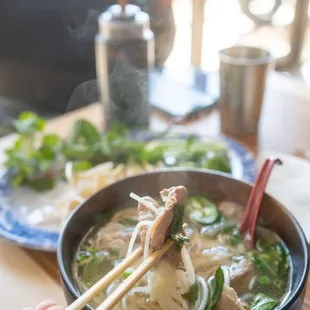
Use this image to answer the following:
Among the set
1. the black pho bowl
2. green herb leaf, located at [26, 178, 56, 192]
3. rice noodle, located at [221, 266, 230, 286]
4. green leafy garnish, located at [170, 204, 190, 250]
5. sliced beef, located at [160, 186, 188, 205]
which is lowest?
green herb leaf, located at [26, 178, 56, 192]

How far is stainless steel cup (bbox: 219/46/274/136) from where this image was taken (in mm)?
1522

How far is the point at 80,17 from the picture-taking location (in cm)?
256

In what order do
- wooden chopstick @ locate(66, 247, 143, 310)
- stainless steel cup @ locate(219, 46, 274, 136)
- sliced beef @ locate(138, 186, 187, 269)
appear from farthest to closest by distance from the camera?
stainless steel cup @ locate(219, 46, 274, 136)
sliced beef @ locate(138, 186, 187, 269)
wooden chopstick @ locate(66, 247, 143, 310)

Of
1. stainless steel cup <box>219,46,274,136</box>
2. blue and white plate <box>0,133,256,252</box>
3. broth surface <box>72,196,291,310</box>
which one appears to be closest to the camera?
broth surface <box>72,196,291,310</box>

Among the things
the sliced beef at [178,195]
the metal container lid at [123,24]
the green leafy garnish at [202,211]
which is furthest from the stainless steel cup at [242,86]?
the sliced beef at [178,195]

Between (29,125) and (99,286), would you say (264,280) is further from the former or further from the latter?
(29,125)

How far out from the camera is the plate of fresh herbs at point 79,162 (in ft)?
4.15

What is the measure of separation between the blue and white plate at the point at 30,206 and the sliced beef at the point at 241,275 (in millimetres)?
383

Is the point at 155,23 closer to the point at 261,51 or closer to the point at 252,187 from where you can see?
the point at 261,51

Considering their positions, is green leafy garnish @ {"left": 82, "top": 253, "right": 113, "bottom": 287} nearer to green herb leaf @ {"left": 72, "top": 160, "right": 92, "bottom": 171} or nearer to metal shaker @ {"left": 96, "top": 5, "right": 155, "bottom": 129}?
green herb leaf @ {"left": 72, "top": 160, "right": 92, "bottom": 171}

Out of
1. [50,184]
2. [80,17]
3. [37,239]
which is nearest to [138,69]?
[50,184]

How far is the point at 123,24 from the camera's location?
58.2 inches

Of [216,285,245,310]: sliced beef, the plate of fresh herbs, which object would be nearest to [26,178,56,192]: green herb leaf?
the plate of fresh herbs

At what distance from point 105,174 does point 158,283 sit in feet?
1.90
